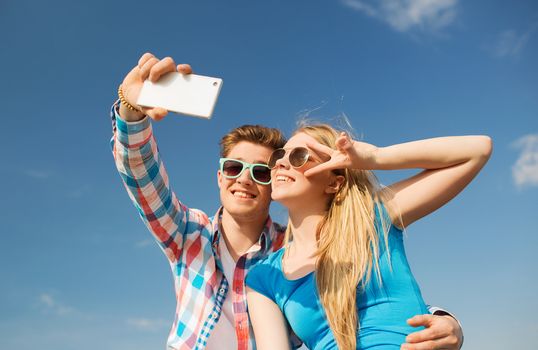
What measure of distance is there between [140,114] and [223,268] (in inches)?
83.7

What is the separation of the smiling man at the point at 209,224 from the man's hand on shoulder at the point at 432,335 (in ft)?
6.91

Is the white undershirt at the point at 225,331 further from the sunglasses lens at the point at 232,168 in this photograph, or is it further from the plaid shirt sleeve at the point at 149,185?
the sunglasses lens at the point at 232,168

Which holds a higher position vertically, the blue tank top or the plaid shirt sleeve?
the plaid shirt sleeve

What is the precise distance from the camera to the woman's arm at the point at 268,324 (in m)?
4.45

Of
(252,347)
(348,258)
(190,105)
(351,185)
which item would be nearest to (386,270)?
(348,258)

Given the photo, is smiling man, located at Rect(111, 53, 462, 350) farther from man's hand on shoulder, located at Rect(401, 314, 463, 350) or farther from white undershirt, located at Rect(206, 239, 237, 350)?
man's hand on shoulder, located at Rect(401, 314, 463, 350)

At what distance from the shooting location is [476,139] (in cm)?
415

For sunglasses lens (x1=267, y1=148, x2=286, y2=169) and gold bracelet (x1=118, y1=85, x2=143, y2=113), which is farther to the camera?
sunglasses lens (x1=267, y1=148, x2=286, y2=169)

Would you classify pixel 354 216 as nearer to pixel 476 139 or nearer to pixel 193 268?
pixel 476 139

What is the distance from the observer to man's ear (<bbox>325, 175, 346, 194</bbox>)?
4785 mm

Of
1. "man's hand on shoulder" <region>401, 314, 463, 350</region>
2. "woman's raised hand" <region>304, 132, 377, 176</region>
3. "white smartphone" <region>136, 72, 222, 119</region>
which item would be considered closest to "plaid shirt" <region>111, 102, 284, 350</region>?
"white smartphone" <region>136, 72, 222, 119</region>

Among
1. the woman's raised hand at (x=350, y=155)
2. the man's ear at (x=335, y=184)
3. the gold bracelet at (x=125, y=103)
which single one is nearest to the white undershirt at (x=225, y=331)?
the man's ear at (x=335, y=184)

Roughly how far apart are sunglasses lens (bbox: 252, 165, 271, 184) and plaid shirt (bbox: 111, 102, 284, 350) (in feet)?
2.09

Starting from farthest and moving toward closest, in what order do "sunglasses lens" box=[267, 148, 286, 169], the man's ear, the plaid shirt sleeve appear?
1. "sunglasses lens" box=[267, 148, 286, 169]
2. the man's ear
3. the plaid shirt sleeve
